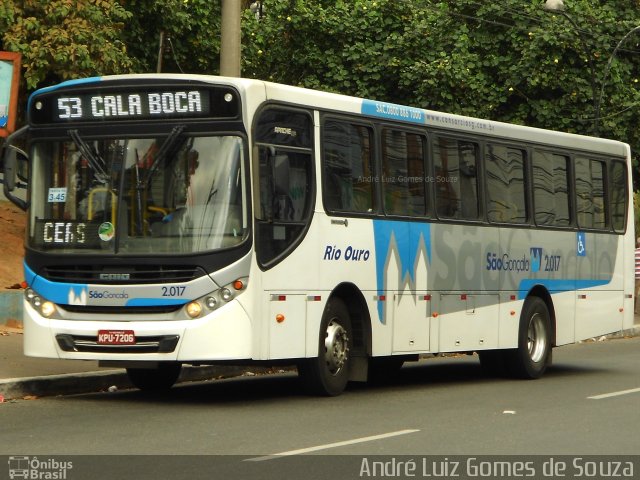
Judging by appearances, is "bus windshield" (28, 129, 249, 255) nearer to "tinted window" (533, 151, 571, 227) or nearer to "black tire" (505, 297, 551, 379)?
"black tire" (505, 297, 551, 379)

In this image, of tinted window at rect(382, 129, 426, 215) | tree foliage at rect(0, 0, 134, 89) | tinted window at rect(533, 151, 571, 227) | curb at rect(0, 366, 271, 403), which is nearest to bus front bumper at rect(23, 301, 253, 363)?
curb at rect(0, 366, 271, 403)

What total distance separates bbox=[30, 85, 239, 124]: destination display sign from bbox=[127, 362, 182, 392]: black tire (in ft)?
9.28

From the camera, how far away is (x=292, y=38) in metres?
33.5

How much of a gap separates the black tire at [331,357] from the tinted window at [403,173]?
1419 millimetres

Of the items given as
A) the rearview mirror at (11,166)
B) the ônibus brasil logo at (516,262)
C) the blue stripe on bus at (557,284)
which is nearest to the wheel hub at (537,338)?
the blue stripe on bus at (557,284)

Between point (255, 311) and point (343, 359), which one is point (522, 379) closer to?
point (343, 359)

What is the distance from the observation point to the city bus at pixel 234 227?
12.3 m

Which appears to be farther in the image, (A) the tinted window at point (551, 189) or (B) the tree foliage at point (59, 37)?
(B) the tree foliage at point (59, 37)

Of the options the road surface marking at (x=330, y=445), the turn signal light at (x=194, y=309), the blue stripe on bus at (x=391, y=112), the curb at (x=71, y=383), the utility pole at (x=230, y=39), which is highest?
the utility pole at (x=230, y=39)

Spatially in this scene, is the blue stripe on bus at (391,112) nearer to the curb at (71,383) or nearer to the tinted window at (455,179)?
the tinted window at (455,179)

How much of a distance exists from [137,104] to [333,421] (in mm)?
3512

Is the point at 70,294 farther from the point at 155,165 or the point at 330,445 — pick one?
the point at 330,445
